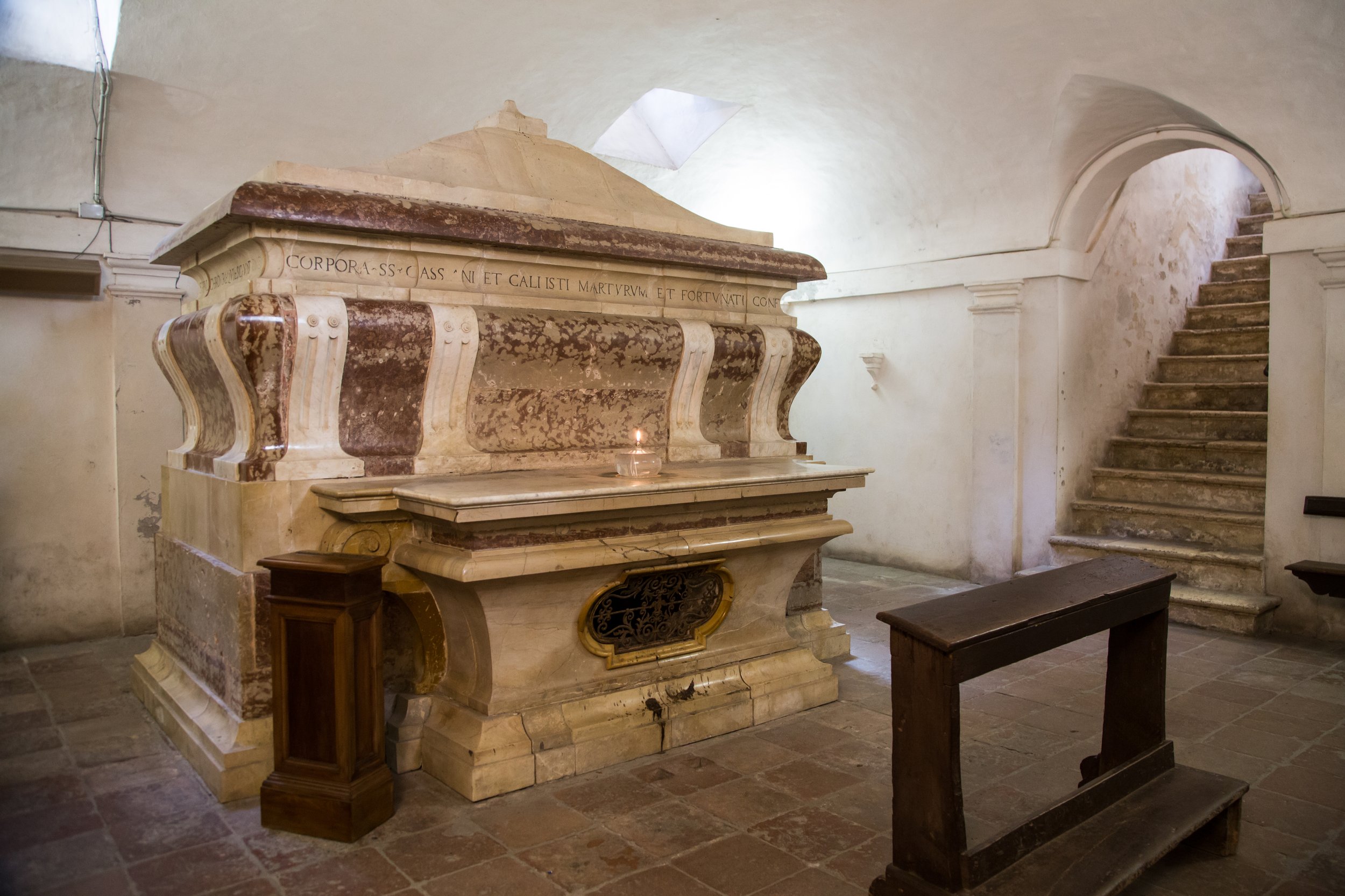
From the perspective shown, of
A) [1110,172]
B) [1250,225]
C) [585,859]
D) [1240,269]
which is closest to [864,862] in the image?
[585,859]

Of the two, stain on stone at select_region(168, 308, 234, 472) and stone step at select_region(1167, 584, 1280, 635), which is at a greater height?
stain on stone at select_region(168, 308, 234, 472)

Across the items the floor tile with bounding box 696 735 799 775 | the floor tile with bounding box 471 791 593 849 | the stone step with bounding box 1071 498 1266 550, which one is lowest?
the floor tile with bounding box 471 791 593 849

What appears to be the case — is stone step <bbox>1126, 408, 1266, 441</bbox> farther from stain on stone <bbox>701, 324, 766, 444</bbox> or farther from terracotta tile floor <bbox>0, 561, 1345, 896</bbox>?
stain on stone <bbox>701, 324, 766, 444</bbox>

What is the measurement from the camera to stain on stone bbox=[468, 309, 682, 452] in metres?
3.46

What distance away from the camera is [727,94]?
6527mm

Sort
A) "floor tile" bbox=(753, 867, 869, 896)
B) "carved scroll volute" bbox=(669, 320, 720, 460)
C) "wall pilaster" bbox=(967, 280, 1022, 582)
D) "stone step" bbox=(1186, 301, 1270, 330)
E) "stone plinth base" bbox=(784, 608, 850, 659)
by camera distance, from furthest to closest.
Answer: "stone step" bbox=(1186, 301, 1270, 330), "wall pilaster" bbox=(967, 280, 1022, 582), "stone plinth base" bbox=(784, 608, 850, 659), "carved scroll volute" bbox=(669, 320, 720, 460), "floor tile" bbox=(753, 867, 869, 896)

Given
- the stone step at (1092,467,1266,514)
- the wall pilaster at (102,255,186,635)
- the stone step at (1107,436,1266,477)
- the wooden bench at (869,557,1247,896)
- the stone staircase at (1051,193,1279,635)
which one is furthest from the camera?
the stone step at (1107,436,1266,477)

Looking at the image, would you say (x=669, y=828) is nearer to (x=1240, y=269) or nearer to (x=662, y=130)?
(x=662, y=130)

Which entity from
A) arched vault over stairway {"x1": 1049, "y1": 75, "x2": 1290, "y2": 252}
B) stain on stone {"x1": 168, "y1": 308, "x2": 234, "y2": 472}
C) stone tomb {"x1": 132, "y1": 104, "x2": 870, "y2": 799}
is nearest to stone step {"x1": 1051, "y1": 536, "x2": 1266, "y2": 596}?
arched vault over stairway {"x1": 1049, "y1": 75, "x2": 1290, "y2": 252}

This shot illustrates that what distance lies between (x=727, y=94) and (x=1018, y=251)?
7.61 ft

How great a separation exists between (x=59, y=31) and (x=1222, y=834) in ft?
19.5

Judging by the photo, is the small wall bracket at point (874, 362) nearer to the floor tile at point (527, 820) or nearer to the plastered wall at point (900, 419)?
the plastered wall at point (900, 419)

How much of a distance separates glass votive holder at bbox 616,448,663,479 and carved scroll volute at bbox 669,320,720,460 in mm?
694

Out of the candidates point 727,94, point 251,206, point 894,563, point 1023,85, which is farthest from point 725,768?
point 727,94
